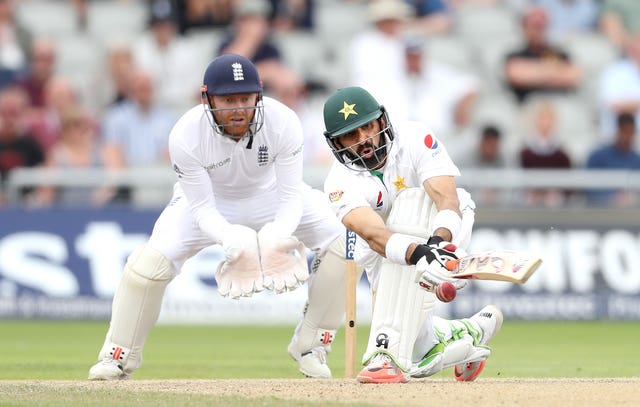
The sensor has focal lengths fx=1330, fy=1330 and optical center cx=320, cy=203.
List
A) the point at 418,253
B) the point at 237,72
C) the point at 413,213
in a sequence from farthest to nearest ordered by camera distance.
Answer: the point at 237,72 → the point at 413,213 → the point at 418,253

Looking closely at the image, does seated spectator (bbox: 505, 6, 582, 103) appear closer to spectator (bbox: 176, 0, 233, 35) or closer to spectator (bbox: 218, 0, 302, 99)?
spectator (bbox: 218, 0, 302, 99)

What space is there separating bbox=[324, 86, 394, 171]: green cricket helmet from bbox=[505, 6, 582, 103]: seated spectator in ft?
30.8

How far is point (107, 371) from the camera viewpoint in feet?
28.6

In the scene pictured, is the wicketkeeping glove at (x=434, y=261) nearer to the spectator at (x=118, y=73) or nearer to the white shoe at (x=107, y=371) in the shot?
the white shoe at (x=107, y=371)

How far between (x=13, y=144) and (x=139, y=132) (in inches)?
57.4

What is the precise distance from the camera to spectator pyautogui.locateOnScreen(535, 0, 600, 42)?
59.7ft

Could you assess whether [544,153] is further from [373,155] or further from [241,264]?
[373,155]

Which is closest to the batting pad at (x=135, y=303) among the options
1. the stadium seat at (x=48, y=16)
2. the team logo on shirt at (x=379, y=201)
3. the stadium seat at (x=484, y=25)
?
the team logo on shirt at (x=379, y=201)

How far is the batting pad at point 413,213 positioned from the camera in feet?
25.3

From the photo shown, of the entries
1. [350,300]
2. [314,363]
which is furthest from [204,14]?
[350,300]

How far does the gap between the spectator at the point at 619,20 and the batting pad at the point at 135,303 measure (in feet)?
35.2

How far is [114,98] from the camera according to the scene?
1611cm

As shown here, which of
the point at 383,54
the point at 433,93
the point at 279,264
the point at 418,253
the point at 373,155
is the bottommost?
the point at 279,264

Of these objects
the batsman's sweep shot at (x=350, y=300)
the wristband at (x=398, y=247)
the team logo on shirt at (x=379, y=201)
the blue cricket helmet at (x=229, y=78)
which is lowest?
the batsman's sweep shot at (x=350, y=300)
